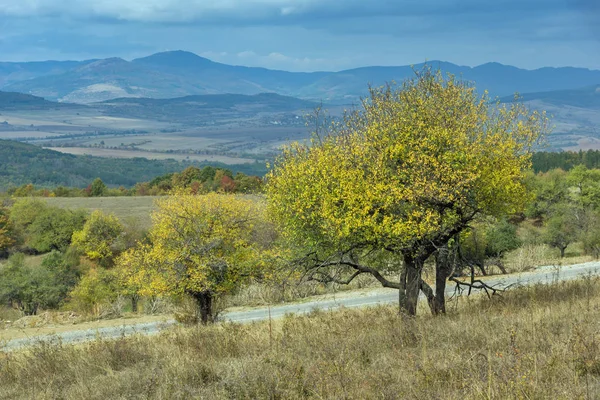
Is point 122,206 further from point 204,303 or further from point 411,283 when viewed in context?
point 411,283

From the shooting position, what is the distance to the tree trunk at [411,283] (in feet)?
48.1

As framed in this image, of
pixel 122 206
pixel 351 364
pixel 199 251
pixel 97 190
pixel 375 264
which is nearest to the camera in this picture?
pixel 351 364

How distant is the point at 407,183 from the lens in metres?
14.1

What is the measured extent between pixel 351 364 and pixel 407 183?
6.72m

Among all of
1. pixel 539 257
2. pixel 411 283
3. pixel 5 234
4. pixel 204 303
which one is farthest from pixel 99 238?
pixel 411 283

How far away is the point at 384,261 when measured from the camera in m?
17.6

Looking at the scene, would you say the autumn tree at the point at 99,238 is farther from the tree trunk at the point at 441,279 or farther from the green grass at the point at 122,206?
the tree trunk at the point at 441,279

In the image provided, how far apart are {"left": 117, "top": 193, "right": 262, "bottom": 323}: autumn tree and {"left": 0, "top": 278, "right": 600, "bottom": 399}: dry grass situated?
10.1 metres

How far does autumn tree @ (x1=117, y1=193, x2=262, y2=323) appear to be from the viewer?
74.3 feet

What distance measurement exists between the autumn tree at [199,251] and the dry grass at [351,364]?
10092mm

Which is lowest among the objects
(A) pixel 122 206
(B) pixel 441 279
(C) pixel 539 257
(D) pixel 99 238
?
(A) pixel 122 206

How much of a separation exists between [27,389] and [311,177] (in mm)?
8081

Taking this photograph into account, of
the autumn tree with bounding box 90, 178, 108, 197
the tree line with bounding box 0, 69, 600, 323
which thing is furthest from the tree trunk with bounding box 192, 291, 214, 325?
the autumn tree with bounding box 90, 178, 108, 197

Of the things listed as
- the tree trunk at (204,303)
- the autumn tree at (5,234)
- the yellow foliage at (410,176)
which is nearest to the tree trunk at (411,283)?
the yellow foliage at (410,176)
